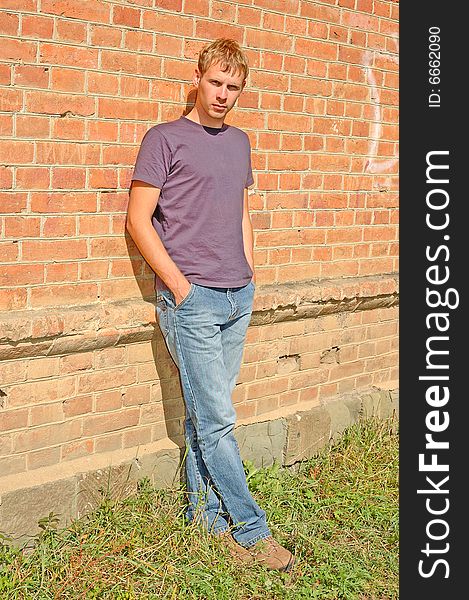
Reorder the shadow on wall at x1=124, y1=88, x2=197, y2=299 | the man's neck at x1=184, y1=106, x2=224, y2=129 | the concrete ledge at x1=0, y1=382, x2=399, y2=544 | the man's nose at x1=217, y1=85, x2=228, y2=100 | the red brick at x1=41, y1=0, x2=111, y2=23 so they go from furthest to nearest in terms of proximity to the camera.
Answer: the shadow on wall at x1=124, y1=88, x2=197, y2=299
the man's neck at x1=184, y1=106, x2=224, y2=129
the man's nose at x1=217, y1=85, x2=228, y2=100
the concrete ledge at x1=0, y1=382, x2=399, y2=544
the red brick at x1=41, y1=0, x2=111, y2=23

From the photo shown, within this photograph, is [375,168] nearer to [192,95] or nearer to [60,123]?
[192,95]

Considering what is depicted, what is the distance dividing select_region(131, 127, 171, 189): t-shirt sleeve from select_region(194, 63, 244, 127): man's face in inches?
10.5

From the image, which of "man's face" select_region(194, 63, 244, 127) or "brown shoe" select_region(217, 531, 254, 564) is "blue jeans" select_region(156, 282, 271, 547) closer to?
"brown shoe" select_region(217, 531, 254, 564)

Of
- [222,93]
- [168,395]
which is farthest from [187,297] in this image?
[222,93]

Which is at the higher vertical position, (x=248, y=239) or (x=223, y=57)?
(x=223, y=57)

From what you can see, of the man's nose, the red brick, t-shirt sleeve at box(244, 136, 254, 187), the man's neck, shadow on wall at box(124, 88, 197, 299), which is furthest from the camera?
t-shirt sleeve at box(244, 136, 254, 187)

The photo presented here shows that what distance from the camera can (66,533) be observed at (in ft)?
13.6

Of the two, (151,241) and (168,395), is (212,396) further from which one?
(151,241)

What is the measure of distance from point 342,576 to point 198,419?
1.02 meters

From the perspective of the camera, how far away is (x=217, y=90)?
409 centimetres

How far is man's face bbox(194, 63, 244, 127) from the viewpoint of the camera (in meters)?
4.08

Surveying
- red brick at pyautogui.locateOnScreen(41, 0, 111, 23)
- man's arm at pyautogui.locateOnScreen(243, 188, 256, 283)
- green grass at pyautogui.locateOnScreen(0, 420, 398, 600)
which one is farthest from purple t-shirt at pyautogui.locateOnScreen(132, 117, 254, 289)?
green grass at pyautogui.locateOnScreen(0, 420, 398, 600)

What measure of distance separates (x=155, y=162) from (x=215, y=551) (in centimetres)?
183

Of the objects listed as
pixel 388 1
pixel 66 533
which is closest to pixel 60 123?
pixel 66 533
